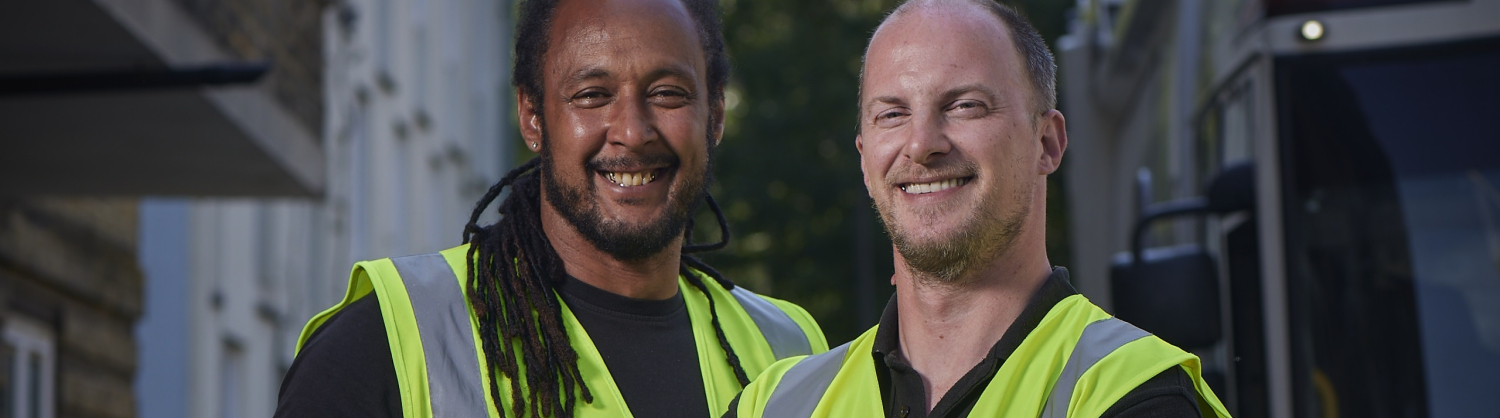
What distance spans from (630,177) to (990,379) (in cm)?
102

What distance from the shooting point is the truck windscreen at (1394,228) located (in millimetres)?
5000

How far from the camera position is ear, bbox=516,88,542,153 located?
3.85 meters

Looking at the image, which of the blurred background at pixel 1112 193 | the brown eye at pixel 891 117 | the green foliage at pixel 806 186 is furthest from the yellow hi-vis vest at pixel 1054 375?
the green foliage at pixel 806 186

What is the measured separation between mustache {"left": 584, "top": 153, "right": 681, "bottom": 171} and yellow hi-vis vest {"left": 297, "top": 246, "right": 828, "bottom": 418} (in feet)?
0.95

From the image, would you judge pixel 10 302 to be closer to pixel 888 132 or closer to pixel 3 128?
pixel 3 128

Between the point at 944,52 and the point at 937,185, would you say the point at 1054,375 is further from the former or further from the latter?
the point at 944,52

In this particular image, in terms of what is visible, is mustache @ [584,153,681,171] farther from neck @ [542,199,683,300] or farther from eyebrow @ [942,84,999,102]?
eyebrow @ [942,84,999,102]

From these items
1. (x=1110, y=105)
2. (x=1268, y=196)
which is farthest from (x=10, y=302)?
(x=1268, y=196)

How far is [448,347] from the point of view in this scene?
352cm

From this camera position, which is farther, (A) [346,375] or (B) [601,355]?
(B) [601,355]

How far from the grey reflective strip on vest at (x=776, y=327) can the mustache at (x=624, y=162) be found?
59 cm

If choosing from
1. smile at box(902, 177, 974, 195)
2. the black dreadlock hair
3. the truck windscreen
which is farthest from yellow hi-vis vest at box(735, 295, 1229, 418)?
the truck windscreen

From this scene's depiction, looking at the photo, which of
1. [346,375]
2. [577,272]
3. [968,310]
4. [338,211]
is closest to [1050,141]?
[968,310]

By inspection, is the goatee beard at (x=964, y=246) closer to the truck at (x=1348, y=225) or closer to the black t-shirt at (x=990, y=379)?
the black t-shirt at (x=990, y=379)
